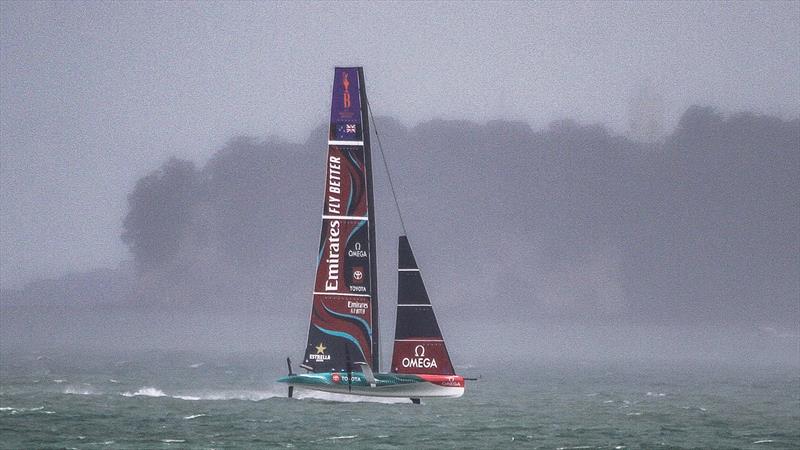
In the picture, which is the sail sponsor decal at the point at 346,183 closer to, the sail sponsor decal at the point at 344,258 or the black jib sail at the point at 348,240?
the black jib sail at the point at 348,240

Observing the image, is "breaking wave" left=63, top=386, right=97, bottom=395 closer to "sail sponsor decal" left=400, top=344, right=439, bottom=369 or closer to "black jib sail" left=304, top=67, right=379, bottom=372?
"black jib sail" left=304, top=67, right=379, bottom=372

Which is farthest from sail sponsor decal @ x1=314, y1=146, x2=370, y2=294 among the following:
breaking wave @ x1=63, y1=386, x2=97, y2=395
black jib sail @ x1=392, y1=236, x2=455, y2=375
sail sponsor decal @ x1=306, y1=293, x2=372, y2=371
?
breaking wave @ x1=63, y1=386, x2=97, y2=395

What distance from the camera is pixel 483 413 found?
74.2 metres

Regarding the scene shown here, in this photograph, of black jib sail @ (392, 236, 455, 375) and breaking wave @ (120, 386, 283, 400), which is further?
breaking wave @ (120, 386, 283, 400)

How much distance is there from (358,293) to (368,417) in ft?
29.9

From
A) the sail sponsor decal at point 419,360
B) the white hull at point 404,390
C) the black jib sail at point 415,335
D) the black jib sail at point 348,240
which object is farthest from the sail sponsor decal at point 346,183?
the white hull at point 404,390

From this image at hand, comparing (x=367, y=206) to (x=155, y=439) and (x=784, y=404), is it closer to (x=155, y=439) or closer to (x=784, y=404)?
(x=155, y=439)

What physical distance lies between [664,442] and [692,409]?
21.5 meters

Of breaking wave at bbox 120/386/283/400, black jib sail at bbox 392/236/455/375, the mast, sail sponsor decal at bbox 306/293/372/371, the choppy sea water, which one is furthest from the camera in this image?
breaking wave at bbox 120/386/283/400

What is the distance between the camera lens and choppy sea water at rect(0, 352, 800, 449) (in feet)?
188

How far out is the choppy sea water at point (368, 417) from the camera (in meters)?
57.2

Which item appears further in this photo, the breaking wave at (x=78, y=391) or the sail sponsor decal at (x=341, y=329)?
the breaking wave at (x=78, y=391)

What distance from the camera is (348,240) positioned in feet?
196

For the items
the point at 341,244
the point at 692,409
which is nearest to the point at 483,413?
the point at 692,409
